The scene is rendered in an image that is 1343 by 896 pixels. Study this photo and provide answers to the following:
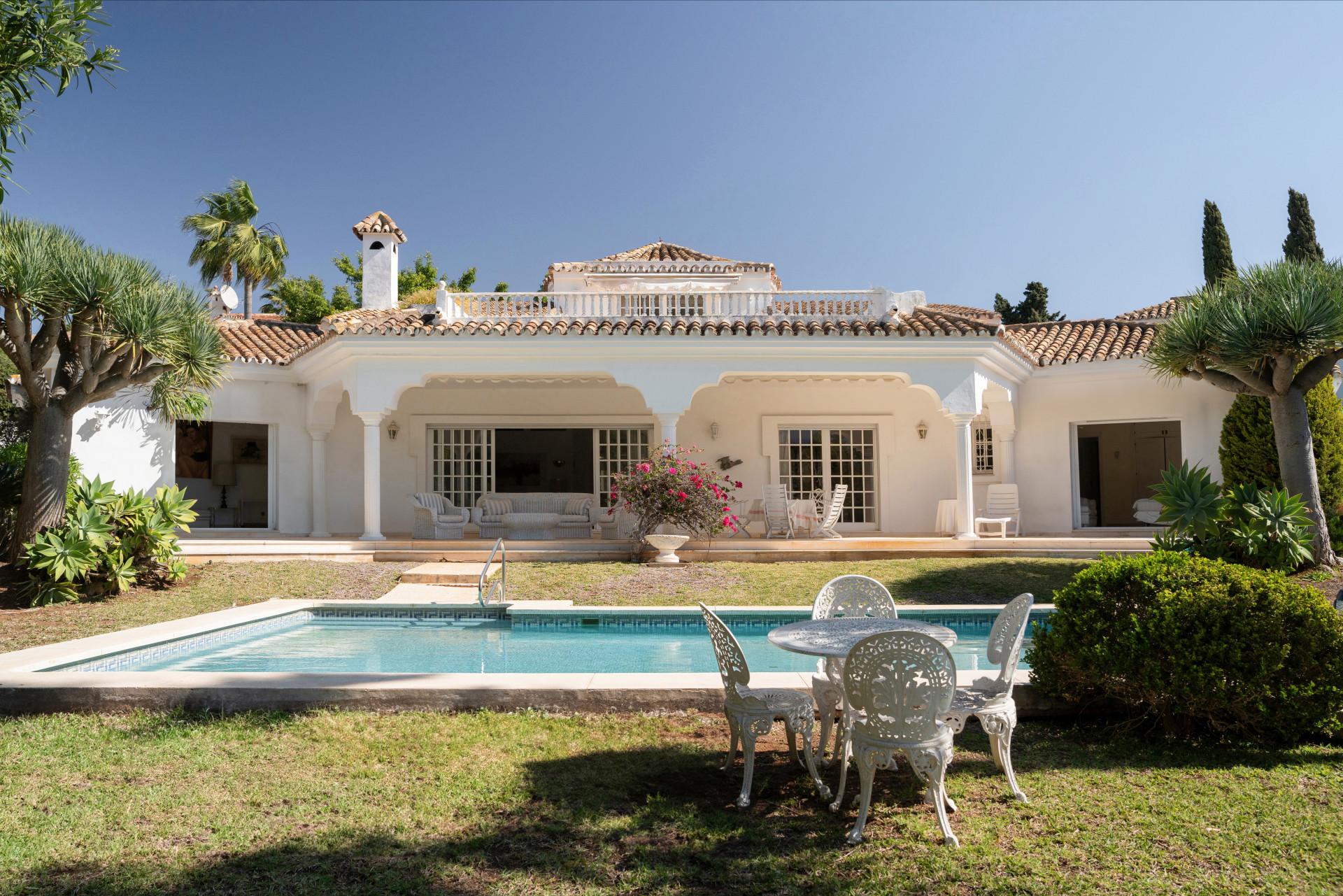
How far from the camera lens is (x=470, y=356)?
13.0 meters

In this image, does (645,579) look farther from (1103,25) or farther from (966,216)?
(966,216)

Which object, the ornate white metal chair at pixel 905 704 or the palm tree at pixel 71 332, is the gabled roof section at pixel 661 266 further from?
the ornate white metal chair at pixel 905 704

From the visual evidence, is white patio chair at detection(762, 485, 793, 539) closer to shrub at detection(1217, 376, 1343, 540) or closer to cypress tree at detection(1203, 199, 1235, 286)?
shrub at detection(1217, 376, 1343, 540)

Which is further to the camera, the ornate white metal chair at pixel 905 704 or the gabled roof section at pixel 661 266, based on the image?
the gabled roof section at pixel 661 266

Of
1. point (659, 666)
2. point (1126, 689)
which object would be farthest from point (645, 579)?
point (1126, 689)

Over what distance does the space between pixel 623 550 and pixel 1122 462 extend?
14915 mm

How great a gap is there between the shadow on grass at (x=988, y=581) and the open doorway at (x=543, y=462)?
8220 mm

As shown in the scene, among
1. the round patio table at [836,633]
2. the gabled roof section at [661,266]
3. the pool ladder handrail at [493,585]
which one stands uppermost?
the gabled roof section at [661,266]

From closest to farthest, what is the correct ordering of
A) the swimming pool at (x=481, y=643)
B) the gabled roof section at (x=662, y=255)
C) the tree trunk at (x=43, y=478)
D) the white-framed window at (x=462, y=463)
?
the swimming pool at (x=481, y=643), the tree trunk at (x=43, y=478), the white-framed window at (x=462, y=463), the gabled roof section at (x=662, y=255)

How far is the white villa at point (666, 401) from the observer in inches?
510

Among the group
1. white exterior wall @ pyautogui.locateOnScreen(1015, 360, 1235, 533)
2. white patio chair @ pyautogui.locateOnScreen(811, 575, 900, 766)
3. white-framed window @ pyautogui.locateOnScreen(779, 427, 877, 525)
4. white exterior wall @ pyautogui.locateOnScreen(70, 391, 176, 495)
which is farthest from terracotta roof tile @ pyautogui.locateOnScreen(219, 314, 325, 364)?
white exterior wall @ pyautogui.locateOnScreen(1015, 360, 1235, 533)

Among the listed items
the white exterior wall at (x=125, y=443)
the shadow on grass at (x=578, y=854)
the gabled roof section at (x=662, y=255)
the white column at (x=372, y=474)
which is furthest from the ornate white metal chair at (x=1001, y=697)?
the gabled roof section at (x=662, y=255)

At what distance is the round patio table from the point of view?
370cm

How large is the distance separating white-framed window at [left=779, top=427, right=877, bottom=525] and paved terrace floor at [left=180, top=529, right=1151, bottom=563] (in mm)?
3139
